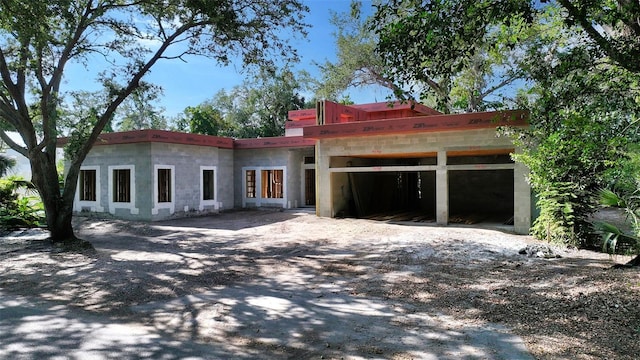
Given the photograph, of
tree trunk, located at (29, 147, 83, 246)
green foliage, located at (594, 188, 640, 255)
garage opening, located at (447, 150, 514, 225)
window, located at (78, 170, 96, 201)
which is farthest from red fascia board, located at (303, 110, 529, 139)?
window, located at (78, 170, 96, 201)

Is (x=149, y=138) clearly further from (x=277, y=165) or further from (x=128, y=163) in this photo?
(x=277, y=165)

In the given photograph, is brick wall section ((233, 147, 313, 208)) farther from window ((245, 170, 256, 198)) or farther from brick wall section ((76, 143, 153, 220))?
brick wall section ((76, 143, 153, 220))

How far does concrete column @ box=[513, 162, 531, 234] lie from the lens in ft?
36.5

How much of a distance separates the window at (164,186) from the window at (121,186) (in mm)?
1404

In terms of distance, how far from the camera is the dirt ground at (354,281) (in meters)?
4.23

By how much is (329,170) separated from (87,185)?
10.2m

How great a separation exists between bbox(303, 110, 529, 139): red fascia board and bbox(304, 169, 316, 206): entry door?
460cm

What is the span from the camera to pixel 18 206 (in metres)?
14.2

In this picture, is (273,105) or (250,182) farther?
(273,105)

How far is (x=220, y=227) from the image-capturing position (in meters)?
13.6

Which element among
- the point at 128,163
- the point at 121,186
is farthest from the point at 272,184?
the point at 121,186

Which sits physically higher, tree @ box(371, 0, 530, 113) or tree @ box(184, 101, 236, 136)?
tree @ box(184, 101, 236, 136)

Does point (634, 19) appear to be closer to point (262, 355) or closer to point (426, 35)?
point (426, 35)


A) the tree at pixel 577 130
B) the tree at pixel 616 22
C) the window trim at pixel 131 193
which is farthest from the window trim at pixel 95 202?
the tree at pixel 616 22
